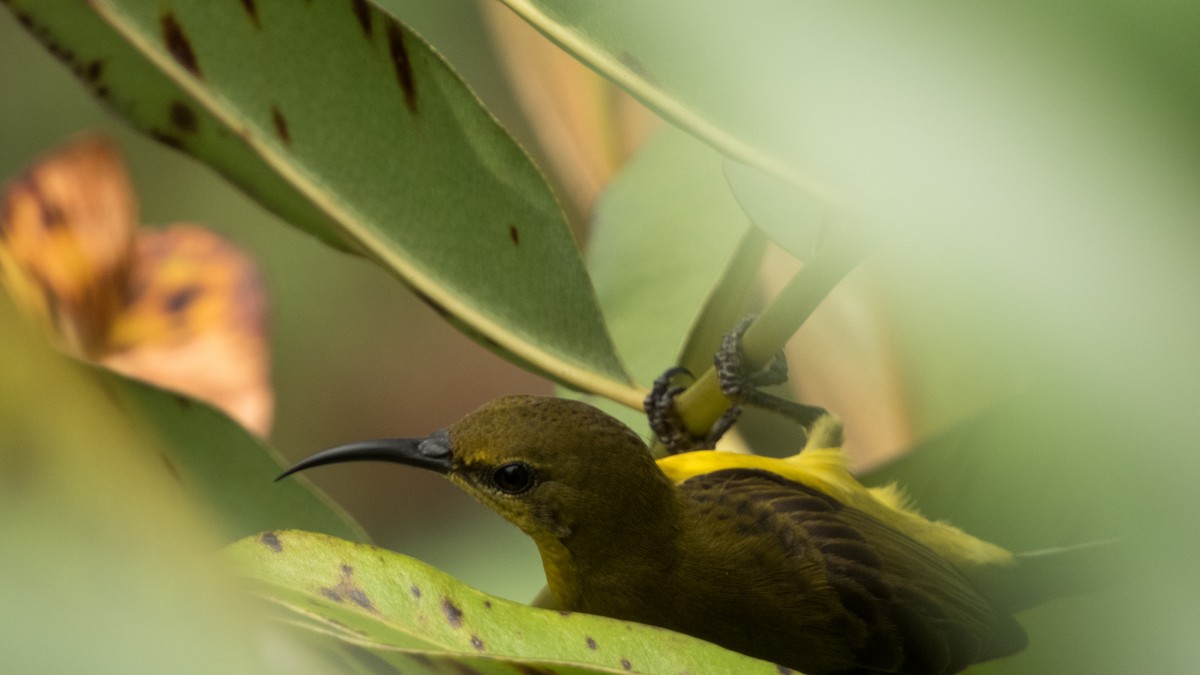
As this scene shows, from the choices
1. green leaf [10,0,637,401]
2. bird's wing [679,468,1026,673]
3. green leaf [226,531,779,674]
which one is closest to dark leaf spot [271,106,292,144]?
green leaf [10,0,637,401]

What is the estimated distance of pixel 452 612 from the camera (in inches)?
26.1

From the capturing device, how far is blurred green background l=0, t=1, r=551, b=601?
3.23m

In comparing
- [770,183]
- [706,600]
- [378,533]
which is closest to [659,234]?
[706,600]

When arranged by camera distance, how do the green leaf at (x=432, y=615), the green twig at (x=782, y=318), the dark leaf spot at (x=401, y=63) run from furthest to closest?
the dark leaf spot at (x=401, y=63) < the green twig at (x=782, y=318) < the green leaf at (x=432, y=615)

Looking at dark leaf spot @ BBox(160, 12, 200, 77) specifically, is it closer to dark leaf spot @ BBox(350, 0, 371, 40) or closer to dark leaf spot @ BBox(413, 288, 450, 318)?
dark leaf spot @ BBox(350, 0, 371, 40)

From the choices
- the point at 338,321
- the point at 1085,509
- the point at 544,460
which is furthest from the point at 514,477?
the point at 338,321

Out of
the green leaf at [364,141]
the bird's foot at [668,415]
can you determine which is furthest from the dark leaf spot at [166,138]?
the bird's foot at [668,415]

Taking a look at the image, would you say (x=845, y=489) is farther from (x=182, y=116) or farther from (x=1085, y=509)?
(x=1085, y=509)

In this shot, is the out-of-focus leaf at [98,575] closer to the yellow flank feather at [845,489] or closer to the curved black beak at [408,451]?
the curved black beak at [408,451]

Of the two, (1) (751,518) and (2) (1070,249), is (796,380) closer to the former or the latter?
(1) (751,518)

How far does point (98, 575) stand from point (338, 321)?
329 centimetres

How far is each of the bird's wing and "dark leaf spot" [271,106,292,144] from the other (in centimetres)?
61

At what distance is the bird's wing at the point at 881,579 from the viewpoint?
125cm

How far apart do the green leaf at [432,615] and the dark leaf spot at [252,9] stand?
1.64 ft
